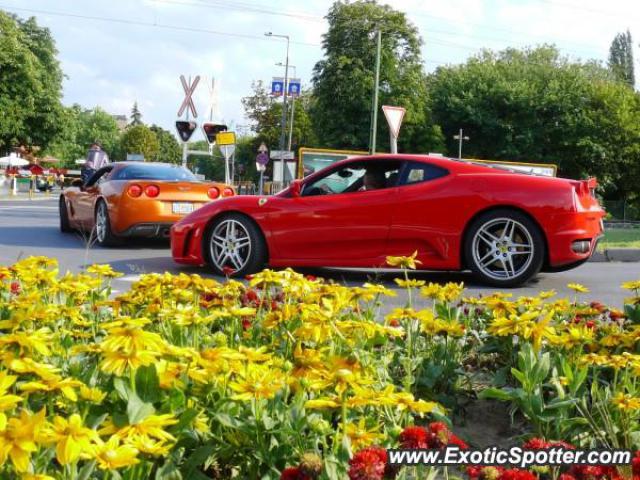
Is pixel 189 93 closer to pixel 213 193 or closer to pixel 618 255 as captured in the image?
pixel 213 193

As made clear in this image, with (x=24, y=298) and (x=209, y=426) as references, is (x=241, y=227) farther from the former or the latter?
(x=209, y=426)

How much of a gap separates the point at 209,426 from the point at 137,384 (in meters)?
0.21

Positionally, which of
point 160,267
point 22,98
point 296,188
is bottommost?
point 160,267

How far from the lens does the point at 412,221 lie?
24.3ft

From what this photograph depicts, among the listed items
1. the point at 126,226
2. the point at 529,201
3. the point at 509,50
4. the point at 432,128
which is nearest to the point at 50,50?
the point at 432,128

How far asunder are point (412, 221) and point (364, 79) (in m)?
49.7

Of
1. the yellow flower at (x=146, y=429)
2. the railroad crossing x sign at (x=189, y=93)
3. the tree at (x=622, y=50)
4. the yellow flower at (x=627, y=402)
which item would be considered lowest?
the yellow flower at (x=627, y=402)

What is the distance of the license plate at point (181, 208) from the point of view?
11031 millimetres

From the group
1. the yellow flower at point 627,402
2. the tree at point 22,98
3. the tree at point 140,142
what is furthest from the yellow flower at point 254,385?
the tree at point 140,142

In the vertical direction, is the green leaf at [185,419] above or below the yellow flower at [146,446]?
below

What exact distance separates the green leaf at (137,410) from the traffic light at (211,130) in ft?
61.8

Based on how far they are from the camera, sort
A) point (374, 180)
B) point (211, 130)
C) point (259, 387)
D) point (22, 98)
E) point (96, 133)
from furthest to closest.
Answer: point (96, 133)
point (22, 98)
point (211, 130)
point (374, 180)
point (259, 387)

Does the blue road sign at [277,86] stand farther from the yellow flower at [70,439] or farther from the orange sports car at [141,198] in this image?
the yellow flower at [70,439]

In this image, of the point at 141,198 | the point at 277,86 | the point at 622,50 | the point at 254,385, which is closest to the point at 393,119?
the point at 141,198
